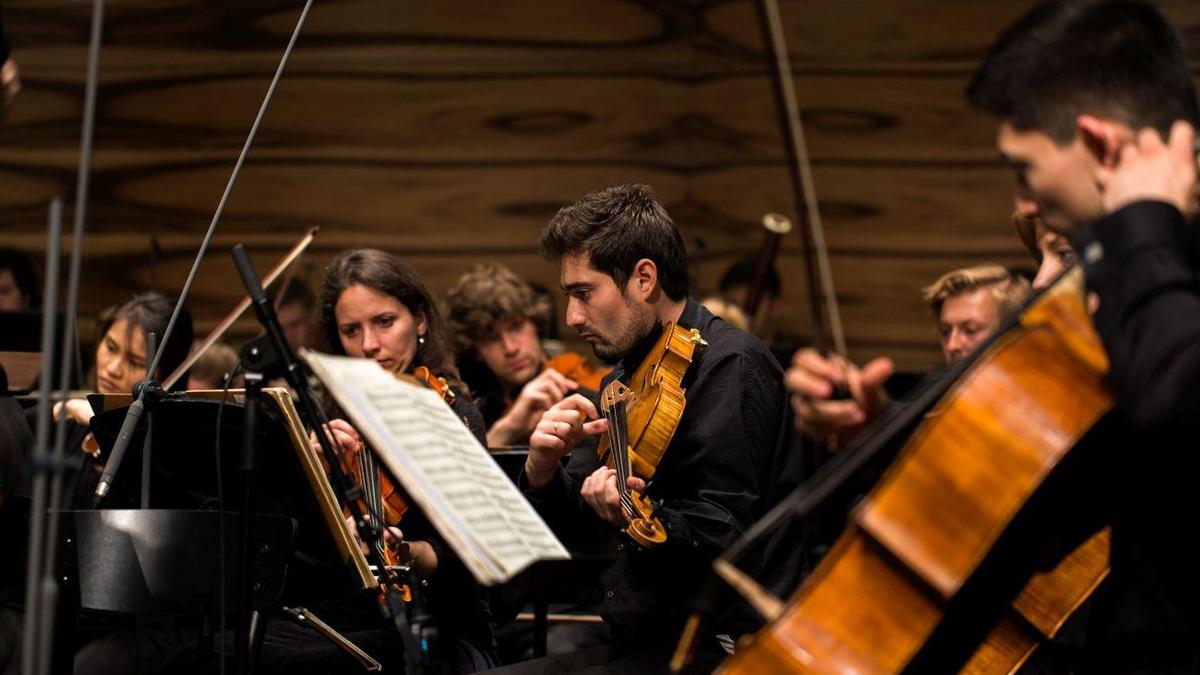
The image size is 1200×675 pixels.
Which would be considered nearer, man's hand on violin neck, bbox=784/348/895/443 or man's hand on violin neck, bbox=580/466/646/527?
man's hand on violin neck, bbox=784/348/895/443

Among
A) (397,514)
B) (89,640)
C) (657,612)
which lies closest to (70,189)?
(89,640)

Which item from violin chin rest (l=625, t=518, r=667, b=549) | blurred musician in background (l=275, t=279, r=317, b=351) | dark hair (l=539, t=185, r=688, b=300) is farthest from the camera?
blurred musician in background (l=275, t=279, r=317, b=351)

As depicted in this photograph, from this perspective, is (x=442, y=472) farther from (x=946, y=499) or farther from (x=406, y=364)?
(x=406, y=364)

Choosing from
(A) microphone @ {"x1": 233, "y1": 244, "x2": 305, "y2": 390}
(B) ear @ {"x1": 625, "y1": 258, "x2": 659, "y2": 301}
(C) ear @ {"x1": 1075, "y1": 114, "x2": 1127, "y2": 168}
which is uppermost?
(C) ear @ {"x1": 1075, "y1": 114, "x2": 1127, "y2": 168}

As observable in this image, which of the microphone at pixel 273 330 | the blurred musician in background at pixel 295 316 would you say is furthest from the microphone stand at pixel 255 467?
the blurred musician in background at pixel 295 316

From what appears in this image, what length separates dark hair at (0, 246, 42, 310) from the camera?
518 centimetres

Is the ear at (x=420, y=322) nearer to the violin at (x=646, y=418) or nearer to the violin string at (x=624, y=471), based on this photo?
the violin at (x=646, y=418)

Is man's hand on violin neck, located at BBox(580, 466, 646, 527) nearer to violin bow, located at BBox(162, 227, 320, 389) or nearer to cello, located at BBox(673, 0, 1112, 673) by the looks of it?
cello, located at BBox(673, 0, 1112, 673)

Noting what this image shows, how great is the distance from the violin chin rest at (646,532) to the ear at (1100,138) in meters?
1.03

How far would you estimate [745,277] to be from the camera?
602 centimetres

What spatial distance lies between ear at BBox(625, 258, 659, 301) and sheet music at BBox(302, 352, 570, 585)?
909mm

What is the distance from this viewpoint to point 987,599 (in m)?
1.75

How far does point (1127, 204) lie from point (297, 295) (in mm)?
4520

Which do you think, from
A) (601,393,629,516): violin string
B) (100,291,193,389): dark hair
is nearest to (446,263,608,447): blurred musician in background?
(100,291,193,389): dark hair
